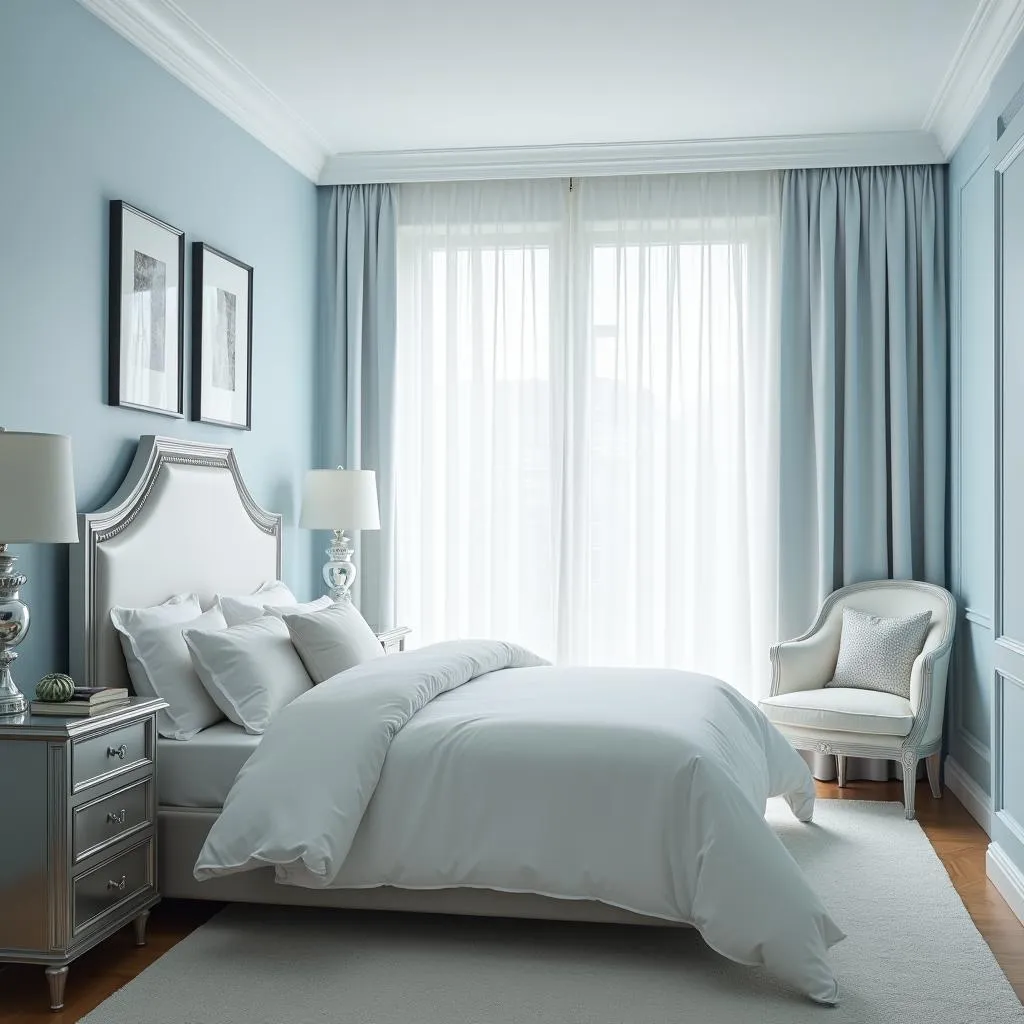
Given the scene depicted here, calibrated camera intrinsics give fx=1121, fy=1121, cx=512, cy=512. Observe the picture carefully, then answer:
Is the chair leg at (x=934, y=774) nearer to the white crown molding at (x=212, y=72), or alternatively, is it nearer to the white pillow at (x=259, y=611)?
the white pillow at (x=259, y=611)

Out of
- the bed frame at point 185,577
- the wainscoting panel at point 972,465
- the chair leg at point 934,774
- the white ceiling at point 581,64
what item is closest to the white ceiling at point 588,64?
the white ceiling at point 581,64

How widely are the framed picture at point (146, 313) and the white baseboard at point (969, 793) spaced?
348cm

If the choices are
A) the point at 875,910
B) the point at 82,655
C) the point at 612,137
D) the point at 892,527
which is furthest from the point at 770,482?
the point at 82,655

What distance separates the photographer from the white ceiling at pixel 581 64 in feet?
12.9

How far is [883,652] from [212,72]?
371 centimetres

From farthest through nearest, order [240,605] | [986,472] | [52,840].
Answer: [986,472] → [240,605] → [52,840]

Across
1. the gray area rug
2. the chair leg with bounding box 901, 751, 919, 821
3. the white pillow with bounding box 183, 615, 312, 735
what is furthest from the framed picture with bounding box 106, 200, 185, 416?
the chair leg with bounding box 901, 751, 919, 821

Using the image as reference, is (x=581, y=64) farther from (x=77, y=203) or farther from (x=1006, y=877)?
(x=1006, y=877)

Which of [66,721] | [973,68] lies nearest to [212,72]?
[66,721]

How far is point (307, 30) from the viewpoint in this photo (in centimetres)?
412

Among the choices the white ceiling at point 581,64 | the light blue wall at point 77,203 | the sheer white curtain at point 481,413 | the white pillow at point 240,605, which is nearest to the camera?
the light blue wall at point 77,203

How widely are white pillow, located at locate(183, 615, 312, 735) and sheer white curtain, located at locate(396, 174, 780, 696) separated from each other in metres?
2.18

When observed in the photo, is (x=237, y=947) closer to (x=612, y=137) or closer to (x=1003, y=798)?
(x=1003, y=798)

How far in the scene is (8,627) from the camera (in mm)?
2873
